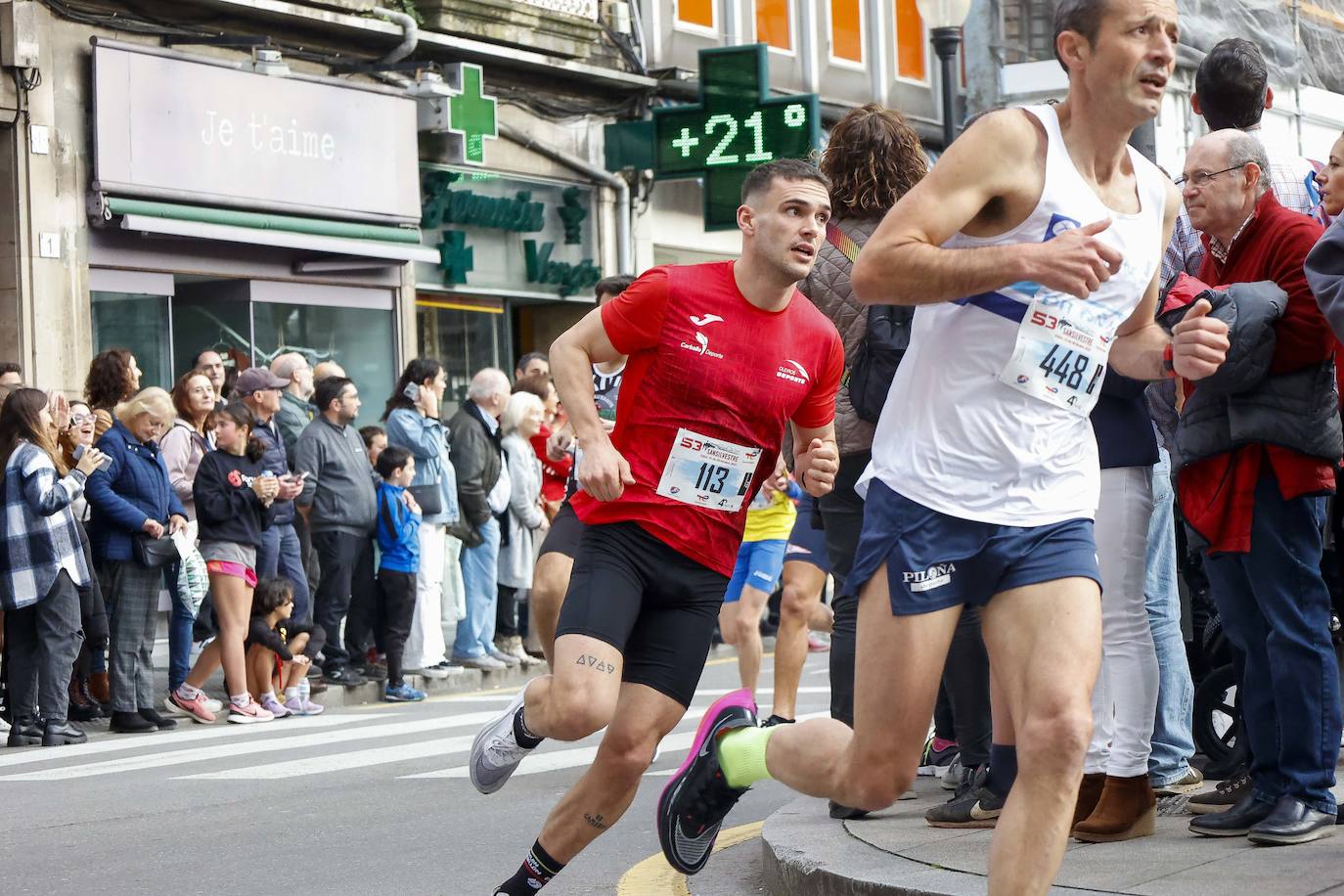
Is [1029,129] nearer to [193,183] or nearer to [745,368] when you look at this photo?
[745,368]

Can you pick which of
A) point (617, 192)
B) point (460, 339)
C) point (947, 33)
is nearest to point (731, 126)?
point (617, 192)

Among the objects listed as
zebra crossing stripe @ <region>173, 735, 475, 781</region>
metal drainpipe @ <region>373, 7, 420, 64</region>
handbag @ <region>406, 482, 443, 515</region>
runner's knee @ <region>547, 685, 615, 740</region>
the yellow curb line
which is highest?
metal drainpipe @ <region>373, 7, 420, 64</region>

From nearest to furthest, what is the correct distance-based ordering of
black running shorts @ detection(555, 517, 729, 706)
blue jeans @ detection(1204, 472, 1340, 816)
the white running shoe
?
1. black running shorts @ detection(555, 517, 729, 706)
2. blue jeans @ detection(1204, 472, 1340, 816)
3. the white running shoe

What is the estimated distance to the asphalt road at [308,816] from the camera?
7012 mm

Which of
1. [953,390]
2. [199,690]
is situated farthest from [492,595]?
[953,390]

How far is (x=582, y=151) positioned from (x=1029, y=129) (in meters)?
19.8

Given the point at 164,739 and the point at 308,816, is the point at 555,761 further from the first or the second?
the point at 164,739

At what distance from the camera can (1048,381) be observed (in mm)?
4629

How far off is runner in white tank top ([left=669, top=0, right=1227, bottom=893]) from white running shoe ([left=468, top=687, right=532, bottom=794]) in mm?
1609

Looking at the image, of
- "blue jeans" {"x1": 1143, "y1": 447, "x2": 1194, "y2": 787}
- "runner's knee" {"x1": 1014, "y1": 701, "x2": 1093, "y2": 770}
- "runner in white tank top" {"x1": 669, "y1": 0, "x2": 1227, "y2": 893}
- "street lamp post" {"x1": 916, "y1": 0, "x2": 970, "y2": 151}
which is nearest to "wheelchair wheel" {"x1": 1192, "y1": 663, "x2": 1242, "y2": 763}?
"blue jeans" {"x1": 1143, "y1": 447, "x2": 1194, "y2": 787}

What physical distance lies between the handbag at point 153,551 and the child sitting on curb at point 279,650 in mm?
594

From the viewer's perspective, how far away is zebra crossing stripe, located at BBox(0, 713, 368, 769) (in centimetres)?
1109

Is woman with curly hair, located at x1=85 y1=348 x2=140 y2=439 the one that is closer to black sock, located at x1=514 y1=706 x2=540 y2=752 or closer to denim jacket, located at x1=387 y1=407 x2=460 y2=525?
denim jacket, located at x1=387 y1=407 x2=460 y2=525

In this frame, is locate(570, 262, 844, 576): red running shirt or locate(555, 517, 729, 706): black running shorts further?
locate(570, 262, 844, 576): red running shirt
